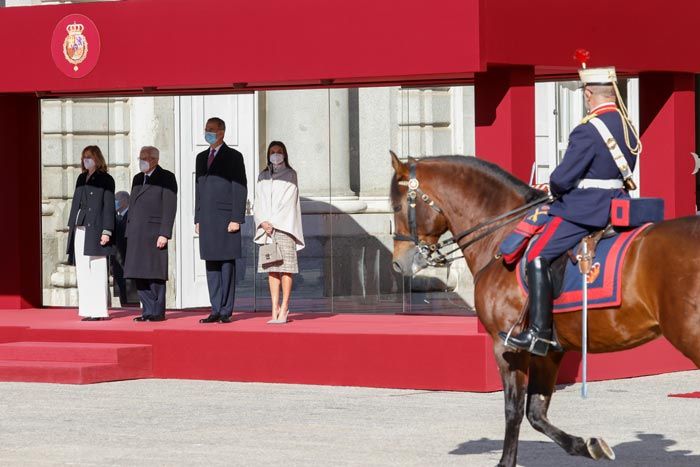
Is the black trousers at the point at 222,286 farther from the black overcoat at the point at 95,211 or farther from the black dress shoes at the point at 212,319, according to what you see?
the black overcoat at the point at 95,211

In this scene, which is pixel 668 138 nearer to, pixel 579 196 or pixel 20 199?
pixel 579 196

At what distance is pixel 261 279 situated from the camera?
16.9m

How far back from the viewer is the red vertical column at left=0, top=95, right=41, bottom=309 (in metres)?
17.4

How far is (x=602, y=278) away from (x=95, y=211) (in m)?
8.00

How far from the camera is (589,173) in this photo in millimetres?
9414

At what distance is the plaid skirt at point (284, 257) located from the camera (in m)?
15.5

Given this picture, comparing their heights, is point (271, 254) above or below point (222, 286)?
above

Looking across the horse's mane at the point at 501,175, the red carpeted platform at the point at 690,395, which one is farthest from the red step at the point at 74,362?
the horse's mane at the point at 501,175

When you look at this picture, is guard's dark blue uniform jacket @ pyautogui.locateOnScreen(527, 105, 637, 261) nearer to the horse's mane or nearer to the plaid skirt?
the horse's mane

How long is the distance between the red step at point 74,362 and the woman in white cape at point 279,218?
4.36 feet

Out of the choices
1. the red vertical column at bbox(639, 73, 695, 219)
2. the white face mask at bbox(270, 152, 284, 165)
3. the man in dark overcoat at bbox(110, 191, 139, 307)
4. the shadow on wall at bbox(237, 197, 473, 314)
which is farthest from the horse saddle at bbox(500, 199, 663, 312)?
the man in dark overcoat at bbox(110, 191, 139, 307)

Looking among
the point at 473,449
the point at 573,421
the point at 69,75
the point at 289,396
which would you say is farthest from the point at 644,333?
the point at 69,75

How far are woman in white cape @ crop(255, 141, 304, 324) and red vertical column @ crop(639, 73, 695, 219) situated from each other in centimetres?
310

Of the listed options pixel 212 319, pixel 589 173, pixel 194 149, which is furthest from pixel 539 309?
pixel 194 149
